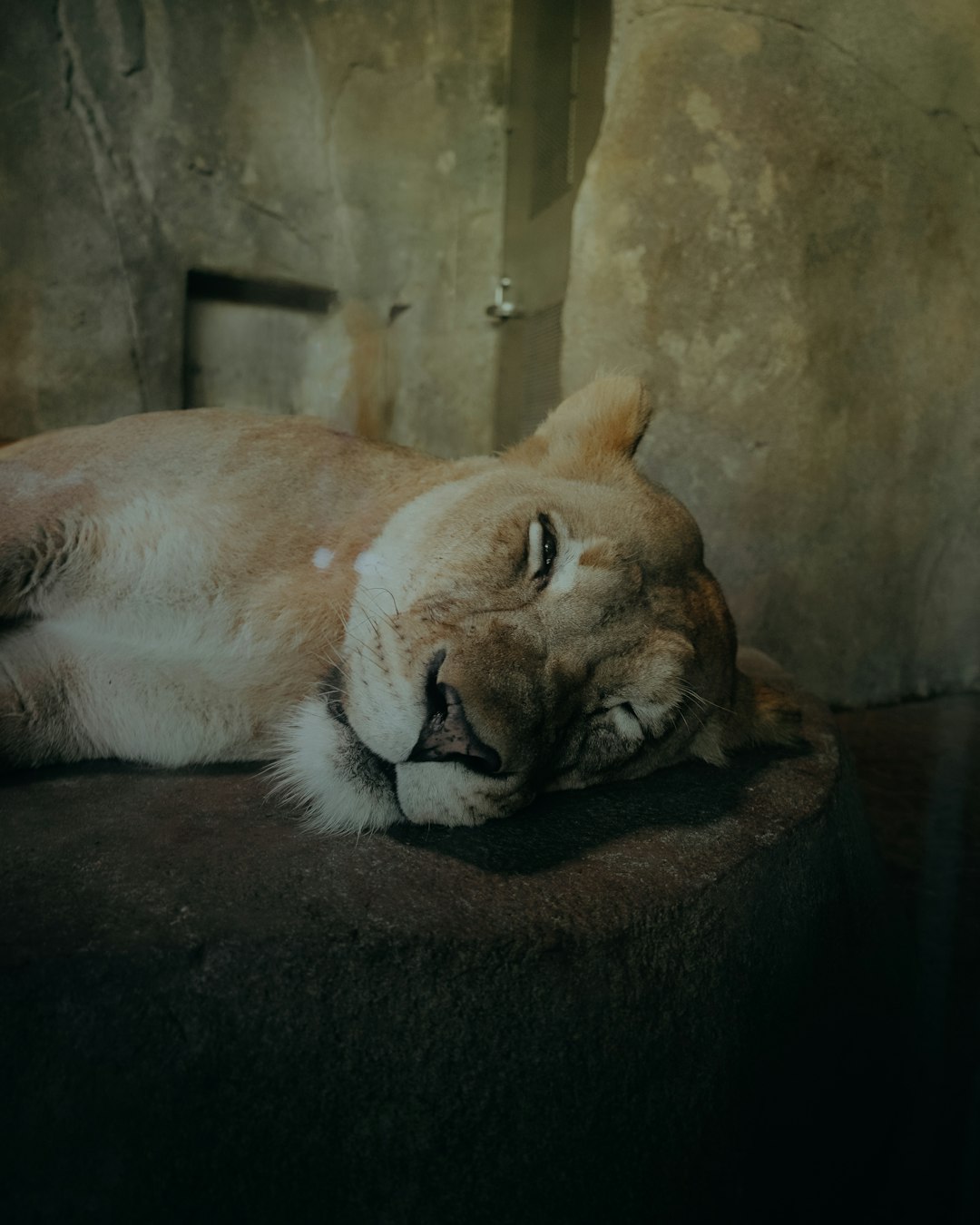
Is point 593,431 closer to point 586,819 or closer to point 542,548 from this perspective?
point 542,548

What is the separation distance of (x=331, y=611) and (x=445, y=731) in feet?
2.16

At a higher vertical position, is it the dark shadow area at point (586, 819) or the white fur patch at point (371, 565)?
the white fur patch at point (371, 565)

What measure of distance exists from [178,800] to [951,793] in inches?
146

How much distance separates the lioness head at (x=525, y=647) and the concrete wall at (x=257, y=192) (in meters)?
3.57

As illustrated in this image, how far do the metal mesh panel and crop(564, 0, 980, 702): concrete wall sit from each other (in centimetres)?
40

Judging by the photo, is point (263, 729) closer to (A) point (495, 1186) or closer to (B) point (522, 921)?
(B) point (522, 921)

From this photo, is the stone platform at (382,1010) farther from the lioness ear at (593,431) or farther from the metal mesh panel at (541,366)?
the metal mesh panel at (541,366)

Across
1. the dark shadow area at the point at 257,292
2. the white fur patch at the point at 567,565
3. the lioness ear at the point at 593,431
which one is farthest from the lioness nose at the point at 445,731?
the dark shadow area at the point at 257,292

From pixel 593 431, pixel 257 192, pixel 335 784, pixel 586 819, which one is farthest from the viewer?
pixel 257 192

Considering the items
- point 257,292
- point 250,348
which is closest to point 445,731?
point 250,348

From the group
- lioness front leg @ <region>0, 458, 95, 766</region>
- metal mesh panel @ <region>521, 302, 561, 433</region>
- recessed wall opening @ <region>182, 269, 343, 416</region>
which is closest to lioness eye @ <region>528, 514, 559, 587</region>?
lioness front leg @ <region>0, 458, 95, 766</region>

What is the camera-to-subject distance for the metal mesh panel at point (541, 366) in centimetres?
551

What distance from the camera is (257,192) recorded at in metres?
5.66

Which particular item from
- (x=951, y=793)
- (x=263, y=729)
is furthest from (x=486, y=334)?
(x=263, y=729)
